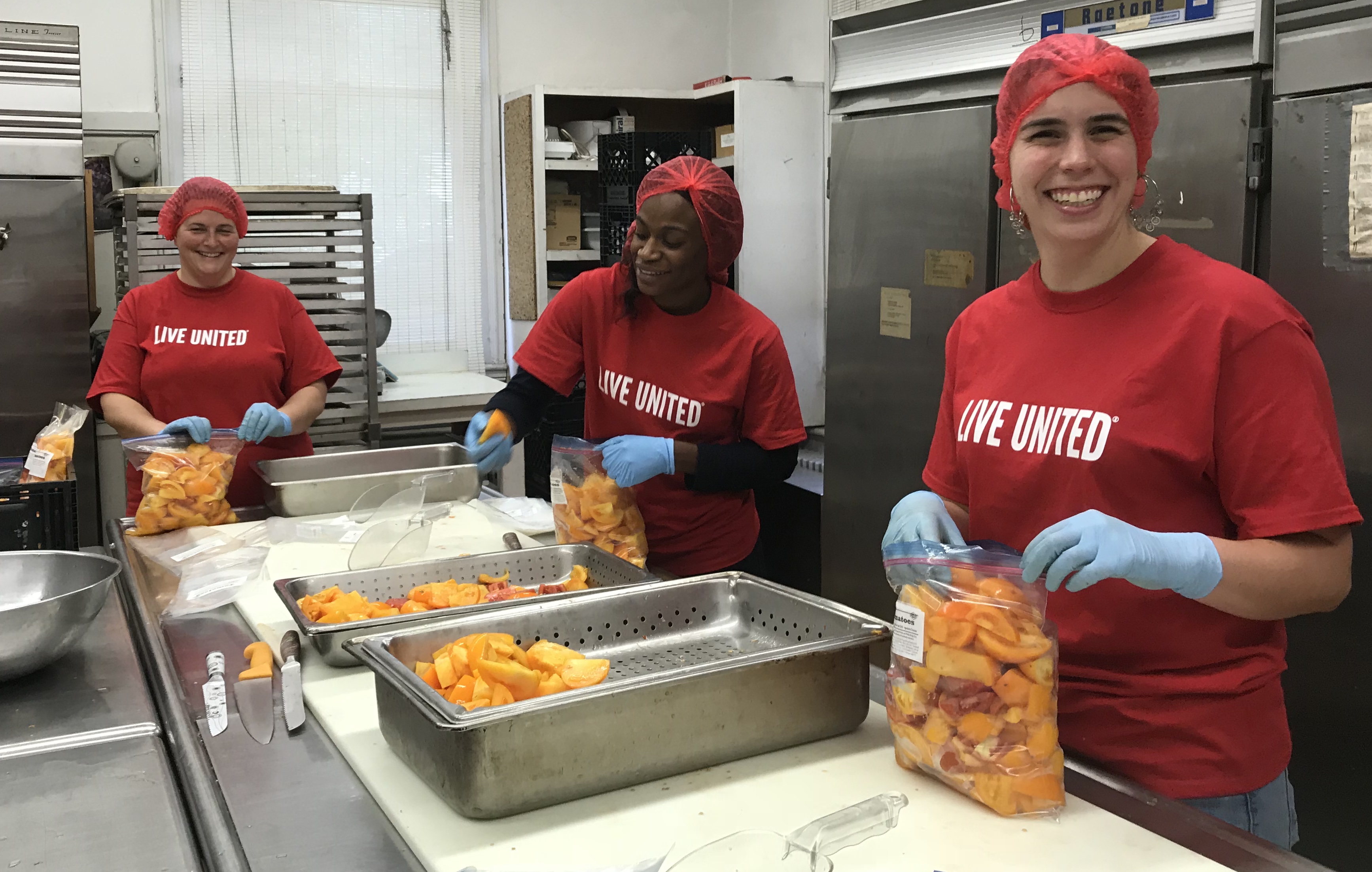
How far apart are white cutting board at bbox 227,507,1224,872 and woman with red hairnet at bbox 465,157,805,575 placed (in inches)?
39.9

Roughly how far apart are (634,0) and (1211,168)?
12.4ft

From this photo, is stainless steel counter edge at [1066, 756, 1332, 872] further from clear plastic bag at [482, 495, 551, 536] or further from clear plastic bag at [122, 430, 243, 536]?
clear plastic bag at [122, 430, 243, 536]

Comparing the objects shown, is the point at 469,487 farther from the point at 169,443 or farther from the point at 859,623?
the point at 859,623

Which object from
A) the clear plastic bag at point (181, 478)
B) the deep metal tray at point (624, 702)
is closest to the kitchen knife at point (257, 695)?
the deep metal tray at point (624, 702)

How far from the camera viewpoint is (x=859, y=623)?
1464mm

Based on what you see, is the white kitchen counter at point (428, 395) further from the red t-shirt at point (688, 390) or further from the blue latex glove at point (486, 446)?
the red t-shirt at point (688, 390)

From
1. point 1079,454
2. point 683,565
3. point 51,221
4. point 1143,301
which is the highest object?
point 51,221

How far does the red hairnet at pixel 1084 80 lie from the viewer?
1.46 metres

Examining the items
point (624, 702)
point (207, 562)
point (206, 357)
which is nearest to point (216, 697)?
point (624, 702)

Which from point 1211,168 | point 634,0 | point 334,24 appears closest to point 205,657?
point 1211,168

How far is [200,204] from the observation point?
307 centimetres

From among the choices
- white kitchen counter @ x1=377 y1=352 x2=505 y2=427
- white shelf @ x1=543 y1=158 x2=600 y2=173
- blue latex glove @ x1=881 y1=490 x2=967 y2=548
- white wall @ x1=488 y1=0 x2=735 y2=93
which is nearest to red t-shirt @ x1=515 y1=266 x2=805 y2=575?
blue latex glove @ x1=881 y1=490 x2=967 y2=548

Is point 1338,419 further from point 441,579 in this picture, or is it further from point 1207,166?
point 441,579

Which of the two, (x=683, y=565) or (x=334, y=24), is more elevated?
(x=334, y=24)
